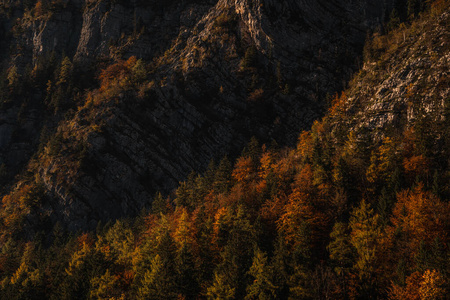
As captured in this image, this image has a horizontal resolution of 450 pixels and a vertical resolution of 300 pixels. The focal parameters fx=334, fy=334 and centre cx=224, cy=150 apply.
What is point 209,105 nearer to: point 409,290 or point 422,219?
point 422,219

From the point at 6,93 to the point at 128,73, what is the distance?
4665 cm

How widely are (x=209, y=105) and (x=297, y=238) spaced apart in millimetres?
70572

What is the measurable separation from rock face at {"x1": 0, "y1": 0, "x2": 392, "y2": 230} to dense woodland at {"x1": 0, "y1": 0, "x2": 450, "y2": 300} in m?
17.9

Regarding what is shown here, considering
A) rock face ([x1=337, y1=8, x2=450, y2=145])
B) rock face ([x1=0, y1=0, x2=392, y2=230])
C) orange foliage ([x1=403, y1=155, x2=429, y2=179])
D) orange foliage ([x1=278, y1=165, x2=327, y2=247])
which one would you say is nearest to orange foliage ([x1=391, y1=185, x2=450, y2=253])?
orange foliage ([x1=278, y1=165, x2=327, y2=247])

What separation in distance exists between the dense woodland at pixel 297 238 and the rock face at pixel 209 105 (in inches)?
704

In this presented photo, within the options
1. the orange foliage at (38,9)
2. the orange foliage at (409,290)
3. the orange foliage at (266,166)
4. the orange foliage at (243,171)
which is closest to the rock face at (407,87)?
the orange foliage at (266,166)

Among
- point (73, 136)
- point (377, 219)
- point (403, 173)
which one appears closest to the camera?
point (377, 219)

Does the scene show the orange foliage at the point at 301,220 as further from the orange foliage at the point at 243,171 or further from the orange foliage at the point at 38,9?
the orange foliage at the point at 38,9

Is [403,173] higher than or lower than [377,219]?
lower

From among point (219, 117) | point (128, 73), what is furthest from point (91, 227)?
point (128, 73)

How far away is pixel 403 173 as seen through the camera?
5262 cm

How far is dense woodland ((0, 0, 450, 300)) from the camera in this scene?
36.0 m

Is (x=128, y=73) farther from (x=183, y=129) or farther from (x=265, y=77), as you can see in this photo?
(x=265, y=77)

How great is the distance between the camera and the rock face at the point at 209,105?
94.9m
